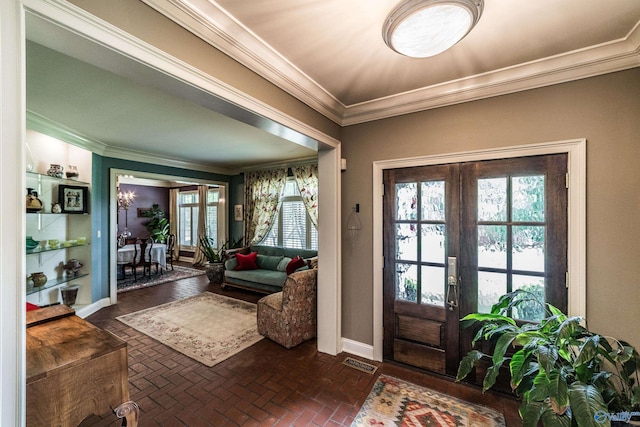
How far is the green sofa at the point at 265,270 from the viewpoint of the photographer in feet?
15.6

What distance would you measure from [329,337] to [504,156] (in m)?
2.42

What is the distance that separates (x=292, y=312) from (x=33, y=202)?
3.26m

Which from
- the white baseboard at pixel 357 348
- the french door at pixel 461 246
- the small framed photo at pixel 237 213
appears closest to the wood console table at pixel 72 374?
the white baseboard at pixel 357 348

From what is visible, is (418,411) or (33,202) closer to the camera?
(418,411)

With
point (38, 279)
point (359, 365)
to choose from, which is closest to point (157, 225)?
point (38, 279)

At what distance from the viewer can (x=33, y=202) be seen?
9.79 feet

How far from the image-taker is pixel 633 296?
1759 millimetres

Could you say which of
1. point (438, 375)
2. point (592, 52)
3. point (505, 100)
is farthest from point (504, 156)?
point (438, 375)

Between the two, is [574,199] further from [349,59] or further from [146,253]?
[146,253]

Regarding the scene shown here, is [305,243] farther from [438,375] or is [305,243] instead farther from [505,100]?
[505,100]

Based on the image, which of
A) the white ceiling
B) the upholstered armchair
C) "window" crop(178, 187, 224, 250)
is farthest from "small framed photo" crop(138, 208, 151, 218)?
the upholstered armchair

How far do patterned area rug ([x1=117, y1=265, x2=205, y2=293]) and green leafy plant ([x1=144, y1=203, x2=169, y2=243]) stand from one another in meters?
1.36

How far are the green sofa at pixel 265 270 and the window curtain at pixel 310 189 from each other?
0.79m

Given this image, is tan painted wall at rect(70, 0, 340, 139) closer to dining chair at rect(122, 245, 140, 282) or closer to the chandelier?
dining chair at rect(122, 245, 140, 282)
